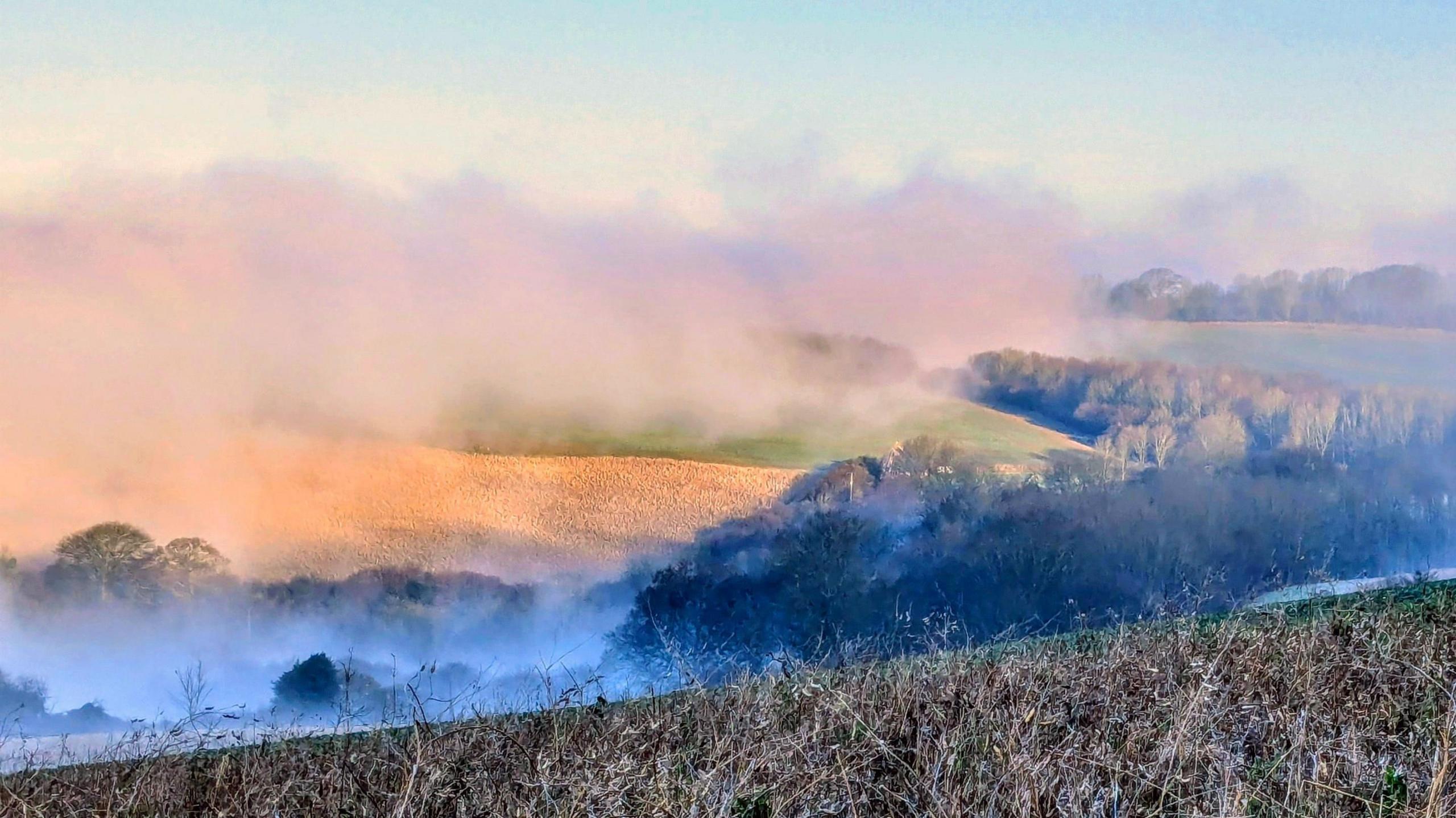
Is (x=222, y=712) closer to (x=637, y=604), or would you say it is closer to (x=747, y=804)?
(x=747, y=804)

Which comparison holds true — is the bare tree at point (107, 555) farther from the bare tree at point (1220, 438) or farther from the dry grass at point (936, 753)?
the dry grass at point (936, 753)

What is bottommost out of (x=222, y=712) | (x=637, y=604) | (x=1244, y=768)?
(x=637, y=604)

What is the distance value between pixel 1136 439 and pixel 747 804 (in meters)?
72.4

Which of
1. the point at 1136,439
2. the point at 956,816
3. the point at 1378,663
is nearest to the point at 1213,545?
the point at 1136,439

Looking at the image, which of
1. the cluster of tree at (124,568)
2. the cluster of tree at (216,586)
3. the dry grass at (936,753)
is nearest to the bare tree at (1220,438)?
the cluster of tree at (216,586)

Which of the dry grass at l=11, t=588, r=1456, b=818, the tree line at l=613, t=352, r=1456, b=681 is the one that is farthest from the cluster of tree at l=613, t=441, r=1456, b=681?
the dry grass at l=11, t=588, r=1456, b=818

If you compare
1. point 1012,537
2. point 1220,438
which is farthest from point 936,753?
point 1220,438

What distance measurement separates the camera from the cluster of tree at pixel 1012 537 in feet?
196

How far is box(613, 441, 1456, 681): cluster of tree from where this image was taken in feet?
196

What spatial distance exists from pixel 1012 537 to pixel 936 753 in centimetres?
6070

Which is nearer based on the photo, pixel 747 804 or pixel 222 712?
pixel 747 804

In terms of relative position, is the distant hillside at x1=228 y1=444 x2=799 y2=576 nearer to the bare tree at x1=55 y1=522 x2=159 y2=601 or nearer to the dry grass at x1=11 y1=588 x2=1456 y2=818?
the bare tree at x1=55 y1=522 x2=159 y2=601

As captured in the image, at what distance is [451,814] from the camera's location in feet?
20.5

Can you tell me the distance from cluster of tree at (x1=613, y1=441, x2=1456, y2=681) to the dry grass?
4583 centimetres
